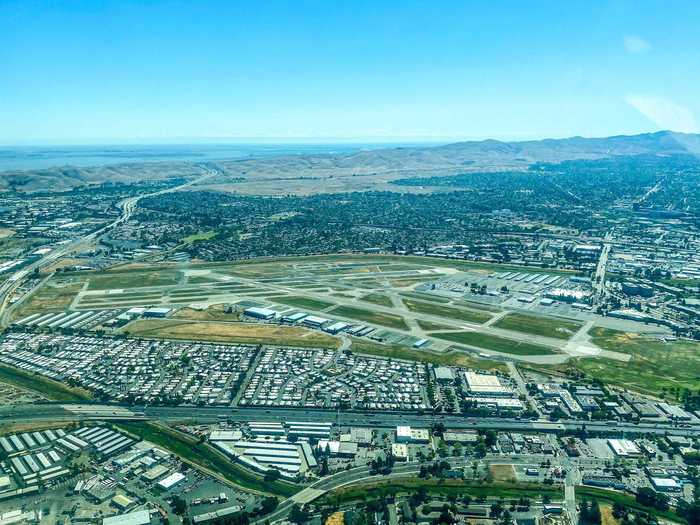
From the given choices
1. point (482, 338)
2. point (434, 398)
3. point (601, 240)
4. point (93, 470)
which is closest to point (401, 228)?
point (601, 240)

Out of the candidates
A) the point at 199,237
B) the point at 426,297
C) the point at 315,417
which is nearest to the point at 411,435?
the point at 315,417

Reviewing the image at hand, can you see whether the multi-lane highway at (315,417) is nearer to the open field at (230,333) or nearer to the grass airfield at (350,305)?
the grass airfield at (350,305)

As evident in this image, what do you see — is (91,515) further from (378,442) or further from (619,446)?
(619,446)

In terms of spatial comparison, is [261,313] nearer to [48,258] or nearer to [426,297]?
[426,297]

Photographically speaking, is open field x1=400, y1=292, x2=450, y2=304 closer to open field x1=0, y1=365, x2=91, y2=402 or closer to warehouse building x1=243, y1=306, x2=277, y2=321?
warehouse building x1=243, y1=306, x2=277, y2=321

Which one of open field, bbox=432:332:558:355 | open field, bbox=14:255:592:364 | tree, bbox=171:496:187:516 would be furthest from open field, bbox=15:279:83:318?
open field, bbox=432:332:558:355

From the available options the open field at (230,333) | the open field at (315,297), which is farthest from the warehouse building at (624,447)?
the open field at (230,333)
